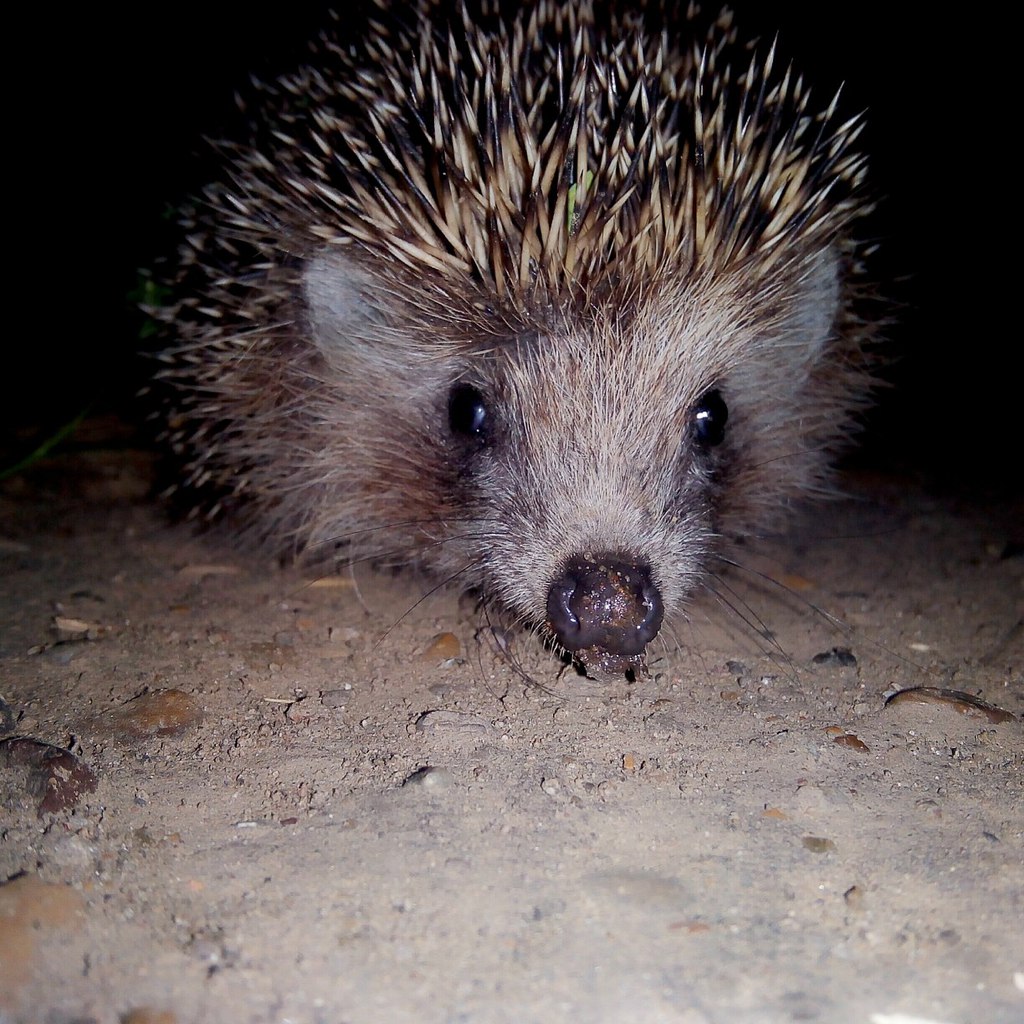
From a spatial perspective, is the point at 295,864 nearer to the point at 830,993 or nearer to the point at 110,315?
the point at 830,993

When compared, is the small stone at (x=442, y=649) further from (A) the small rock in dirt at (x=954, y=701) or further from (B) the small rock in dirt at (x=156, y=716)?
(A) the small rock in dirt at (x=954, y=701)

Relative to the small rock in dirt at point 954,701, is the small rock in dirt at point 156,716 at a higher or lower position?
lower

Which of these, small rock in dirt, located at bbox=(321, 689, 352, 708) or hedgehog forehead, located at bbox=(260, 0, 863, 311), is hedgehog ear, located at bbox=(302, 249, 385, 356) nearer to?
hedgehog forehead, located at bbox=(260, 0, 863, 311)

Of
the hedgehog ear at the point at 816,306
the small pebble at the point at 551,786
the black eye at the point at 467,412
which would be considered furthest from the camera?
the hedgehog ear at the point at 816,306

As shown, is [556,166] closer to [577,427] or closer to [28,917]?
[577,427]

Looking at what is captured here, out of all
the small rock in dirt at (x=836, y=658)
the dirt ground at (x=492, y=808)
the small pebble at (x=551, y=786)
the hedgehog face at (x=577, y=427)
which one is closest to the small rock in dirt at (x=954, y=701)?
the dirt ground at (x=492, y=808)

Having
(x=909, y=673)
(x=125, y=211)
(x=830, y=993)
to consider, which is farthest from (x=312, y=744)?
(x=125, y=211)
